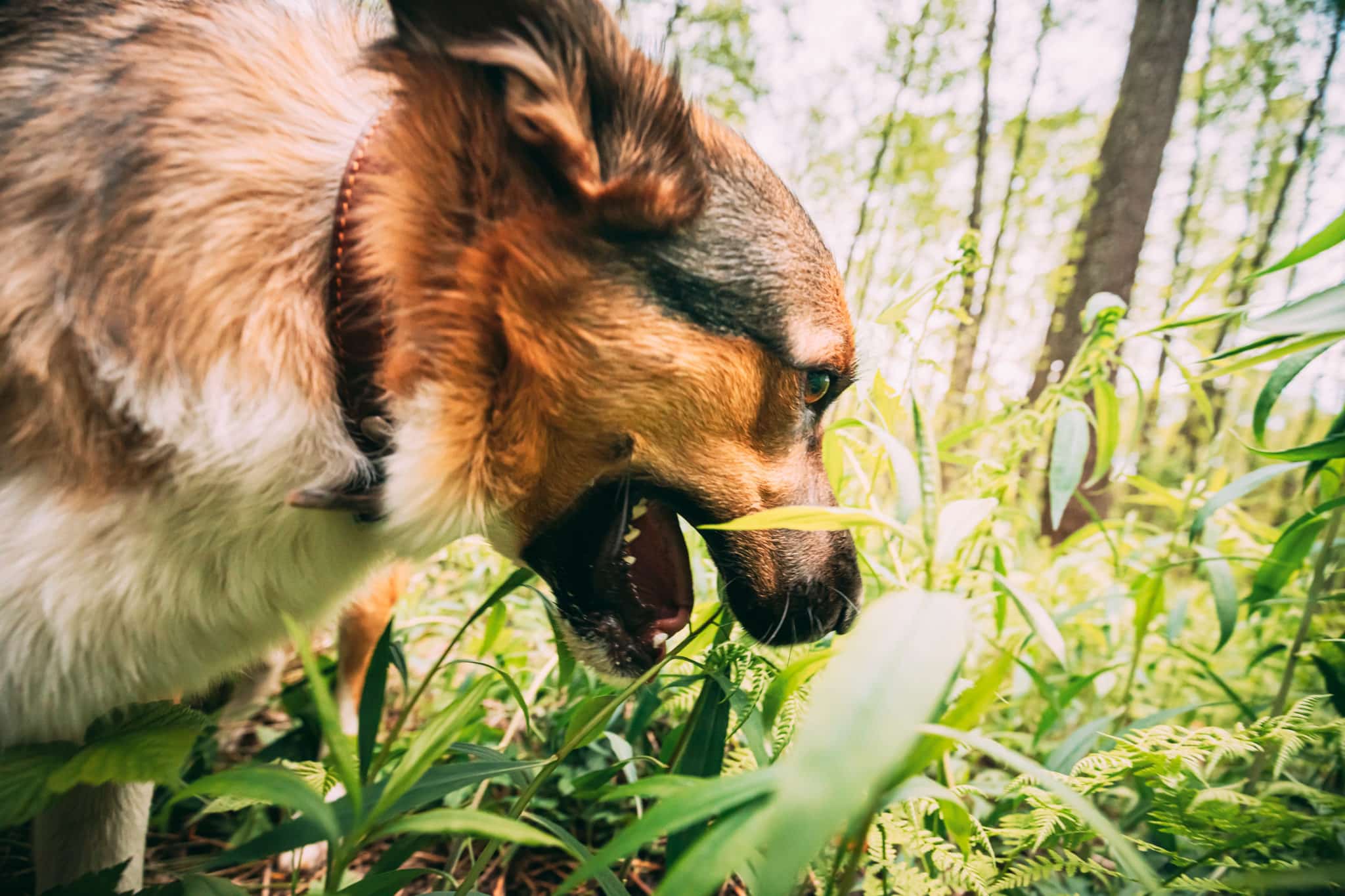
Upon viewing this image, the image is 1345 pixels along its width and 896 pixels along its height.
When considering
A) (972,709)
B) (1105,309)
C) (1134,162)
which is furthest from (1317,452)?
(1134,162)

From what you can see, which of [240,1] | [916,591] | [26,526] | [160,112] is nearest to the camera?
[916,591]

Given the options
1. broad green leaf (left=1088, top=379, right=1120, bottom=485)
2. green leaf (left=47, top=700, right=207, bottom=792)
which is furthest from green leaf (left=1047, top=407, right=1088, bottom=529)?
green leaf (left=47, top=700, right=207, bottom=792)

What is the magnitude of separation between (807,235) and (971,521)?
Answer: 776mm

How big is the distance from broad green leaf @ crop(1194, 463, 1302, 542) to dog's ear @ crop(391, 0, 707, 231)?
1.56 metres

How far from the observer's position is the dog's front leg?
4.77 ft

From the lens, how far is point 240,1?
4.85 feet

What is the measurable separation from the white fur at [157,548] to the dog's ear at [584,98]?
0.66 m

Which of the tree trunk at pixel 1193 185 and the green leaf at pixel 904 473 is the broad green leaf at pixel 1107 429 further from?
the tree trunk at pixel 1193 185

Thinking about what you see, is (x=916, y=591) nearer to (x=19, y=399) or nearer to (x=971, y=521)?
(x=971, y=521)

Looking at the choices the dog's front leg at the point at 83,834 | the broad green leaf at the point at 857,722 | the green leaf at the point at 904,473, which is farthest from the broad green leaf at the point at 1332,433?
the dog's front leg at the point at 83,834

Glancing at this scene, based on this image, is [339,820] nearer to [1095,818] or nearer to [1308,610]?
[1095,818]

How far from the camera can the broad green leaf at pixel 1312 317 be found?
97 cm

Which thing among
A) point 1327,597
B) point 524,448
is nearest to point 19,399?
point 524,448

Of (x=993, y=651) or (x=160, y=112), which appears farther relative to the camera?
(x=993, y=651)
